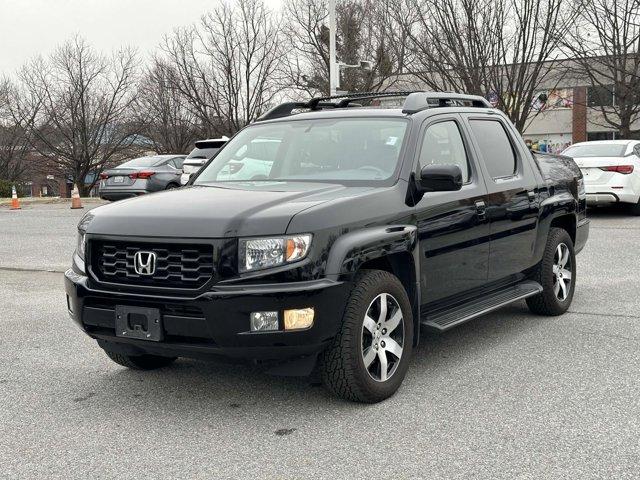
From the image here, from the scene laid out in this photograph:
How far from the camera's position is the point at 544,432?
12.3 ft

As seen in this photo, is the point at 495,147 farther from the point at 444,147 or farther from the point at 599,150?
the point at 599,150

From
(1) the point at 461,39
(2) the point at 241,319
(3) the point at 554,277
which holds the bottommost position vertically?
(3) the point at 554,277

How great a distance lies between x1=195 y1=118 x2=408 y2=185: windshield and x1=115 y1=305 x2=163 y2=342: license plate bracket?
1421 millimetres

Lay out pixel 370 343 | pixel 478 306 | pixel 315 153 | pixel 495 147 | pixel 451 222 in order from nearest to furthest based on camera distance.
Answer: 1. pixel 370 343
2. pixel 451 222
3. pixel 315 153
4. pixel 478 306
5. pixel 495 147

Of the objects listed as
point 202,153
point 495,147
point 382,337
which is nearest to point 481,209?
point 495,147

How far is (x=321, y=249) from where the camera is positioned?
3.91 meters

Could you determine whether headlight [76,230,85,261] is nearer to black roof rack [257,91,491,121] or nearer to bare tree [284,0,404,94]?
black roof rack [257,91,491,121]

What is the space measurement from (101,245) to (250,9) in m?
33.9

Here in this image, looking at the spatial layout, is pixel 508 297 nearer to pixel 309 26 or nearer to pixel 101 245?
pixel 101 245

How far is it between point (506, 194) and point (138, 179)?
51.6 feet

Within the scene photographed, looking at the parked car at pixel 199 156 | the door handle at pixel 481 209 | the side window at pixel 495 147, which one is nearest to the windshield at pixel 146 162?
the parked car at pixel 199 156

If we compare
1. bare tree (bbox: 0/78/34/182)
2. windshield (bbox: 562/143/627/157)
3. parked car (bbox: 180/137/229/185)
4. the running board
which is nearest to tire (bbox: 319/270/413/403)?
the running board

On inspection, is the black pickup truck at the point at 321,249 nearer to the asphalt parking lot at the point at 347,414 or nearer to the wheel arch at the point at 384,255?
the wheel arch at the point at 384,255

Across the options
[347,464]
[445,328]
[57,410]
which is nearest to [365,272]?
[445,328]
